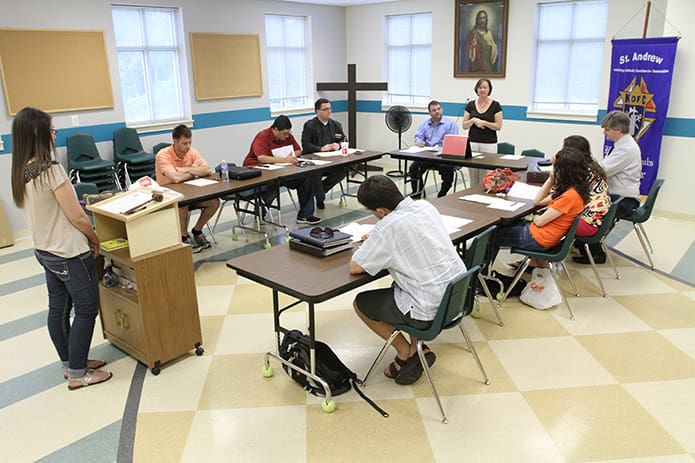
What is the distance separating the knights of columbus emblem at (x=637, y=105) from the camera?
20.3 feet

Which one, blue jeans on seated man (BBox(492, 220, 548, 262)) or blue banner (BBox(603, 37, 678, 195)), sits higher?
blue banner (BBox(603, 37, 678, 195))

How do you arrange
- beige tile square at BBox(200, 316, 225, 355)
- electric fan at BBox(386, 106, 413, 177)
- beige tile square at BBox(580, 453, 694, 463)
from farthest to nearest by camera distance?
electric fan at BBox(386, 106, 413, 177)
beige tile square at BBox(200, 316, 225, 355)
beige tile square at BBox(580, 453, 694, 463)

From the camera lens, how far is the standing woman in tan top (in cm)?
271

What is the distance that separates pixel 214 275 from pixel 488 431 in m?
2.89

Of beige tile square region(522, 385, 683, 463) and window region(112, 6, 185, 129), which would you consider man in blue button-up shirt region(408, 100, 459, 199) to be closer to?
window region(112, 6, 185, 129)

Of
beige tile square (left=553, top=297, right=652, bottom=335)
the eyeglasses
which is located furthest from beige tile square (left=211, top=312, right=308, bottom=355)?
beige tile square (left=553, top=297, right=652, bottom=335)

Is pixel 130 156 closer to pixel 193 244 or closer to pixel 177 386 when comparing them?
pixel 193 244

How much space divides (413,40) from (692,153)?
490 cm

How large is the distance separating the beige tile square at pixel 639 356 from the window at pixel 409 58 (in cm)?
642

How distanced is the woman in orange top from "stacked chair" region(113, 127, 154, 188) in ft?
15.9

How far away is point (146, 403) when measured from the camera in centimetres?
300

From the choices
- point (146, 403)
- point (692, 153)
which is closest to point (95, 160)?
point (146, 403)

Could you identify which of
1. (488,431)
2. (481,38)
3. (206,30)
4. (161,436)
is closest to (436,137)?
(481,38)

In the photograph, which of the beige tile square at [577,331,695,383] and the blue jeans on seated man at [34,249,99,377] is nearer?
the blue jeans on seated man at [34,249,99,377]
